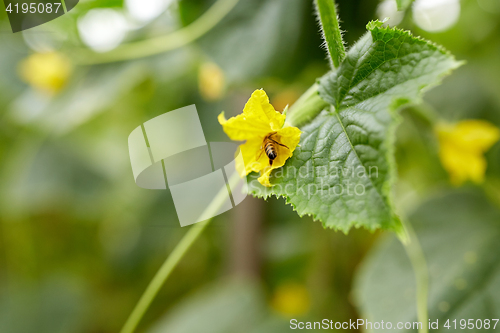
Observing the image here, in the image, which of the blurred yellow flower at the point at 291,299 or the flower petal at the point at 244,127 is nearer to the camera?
the flower petal at the point at 244,127

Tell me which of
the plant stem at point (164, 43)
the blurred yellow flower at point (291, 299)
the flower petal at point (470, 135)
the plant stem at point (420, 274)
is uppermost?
the plant stem at point (164, 43)

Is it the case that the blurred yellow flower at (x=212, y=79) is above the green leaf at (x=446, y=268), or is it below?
above

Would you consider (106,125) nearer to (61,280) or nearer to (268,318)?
(61,280)

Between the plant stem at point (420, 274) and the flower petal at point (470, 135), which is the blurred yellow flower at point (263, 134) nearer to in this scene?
the plant stem at point (420, 274)

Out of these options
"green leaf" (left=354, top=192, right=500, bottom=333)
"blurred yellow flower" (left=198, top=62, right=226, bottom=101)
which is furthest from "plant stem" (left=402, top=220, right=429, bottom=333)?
"blurred yellow flower" (left=198, top=62, right=226, bottom=101)

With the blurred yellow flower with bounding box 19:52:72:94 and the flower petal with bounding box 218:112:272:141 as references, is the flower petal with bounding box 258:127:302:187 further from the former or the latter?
the blurred yellow flower with bounding box 19:52:72:94

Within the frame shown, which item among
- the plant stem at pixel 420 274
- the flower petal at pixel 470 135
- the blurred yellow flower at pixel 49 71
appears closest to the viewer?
the plant stem at pixel 420 274

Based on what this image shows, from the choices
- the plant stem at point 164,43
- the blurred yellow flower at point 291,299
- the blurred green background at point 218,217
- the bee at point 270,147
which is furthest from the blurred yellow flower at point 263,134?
the blurred yellow flower at point 291,299
